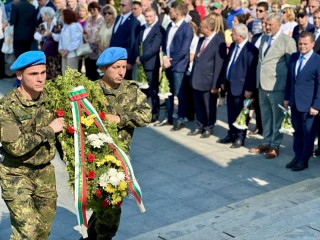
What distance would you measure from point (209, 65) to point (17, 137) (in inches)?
234

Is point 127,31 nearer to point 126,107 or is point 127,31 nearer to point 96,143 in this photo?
point 126,107

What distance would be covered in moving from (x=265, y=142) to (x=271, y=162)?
0.50m

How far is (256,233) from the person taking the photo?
6.61 meters

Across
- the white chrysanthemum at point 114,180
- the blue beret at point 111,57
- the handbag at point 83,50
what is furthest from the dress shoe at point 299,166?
the handbag at point 83,50

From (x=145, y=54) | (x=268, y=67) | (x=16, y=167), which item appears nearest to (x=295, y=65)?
(x=268, y=67)

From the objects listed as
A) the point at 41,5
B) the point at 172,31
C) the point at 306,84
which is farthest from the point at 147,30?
the point at 41,5

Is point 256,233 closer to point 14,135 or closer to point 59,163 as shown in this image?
point 14,135

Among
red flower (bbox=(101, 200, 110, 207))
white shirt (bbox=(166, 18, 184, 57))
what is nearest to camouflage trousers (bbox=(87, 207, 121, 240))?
red flower (bbox=(101, 200, 110, 207))

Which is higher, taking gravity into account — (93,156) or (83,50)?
(93,156)

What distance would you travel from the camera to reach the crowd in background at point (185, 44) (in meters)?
10.6

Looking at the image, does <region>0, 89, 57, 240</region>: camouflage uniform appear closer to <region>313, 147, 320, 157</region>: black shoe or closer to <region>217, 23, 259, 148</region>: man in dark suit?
<region>217, 23, 259, 148</region>: man in dark suit

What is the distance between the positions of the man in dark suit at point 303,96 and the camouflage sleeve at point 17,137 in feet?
15.3

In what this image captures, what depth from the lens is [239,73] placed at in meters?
10.6

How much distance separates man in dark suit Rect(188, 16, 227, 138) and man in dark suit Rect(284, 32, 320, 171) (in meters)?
1.62
